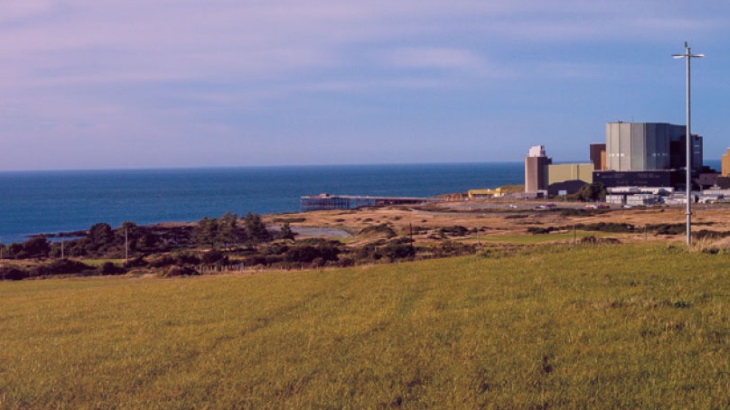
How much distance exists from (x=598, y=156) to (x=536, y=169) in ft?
30.8

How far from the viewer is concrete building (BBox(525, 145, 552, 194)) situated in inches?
4364

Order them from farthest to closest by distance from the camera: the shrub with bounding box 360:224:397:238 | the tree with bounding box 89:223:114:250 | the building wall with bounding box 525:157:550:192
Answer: the building wall with bounding box 525:157:550:192 < the shrub with bounding box 360:224:397:238 < the tree with bounding box 89:223:114:250

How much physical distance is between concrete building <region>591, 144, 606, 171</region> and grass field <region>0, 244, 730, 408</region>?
94976 millimetres

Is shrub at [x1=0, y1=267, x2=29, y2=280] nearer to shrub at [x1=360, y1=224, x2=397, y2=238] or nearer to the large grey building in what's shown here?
shrub at [x1=360, y1=224, x2=397, y2=238]

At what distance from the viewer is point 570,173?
107562 millimetres

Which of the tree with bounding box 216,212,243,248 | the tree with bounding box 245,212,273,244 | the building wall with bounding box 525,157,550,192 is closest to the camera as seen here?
the tree with bounding box 216,212,243,248

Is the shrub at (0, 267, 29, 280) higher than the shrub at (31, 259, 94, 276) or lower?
higher

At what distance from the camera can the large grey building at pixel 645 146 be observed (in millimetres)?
95562

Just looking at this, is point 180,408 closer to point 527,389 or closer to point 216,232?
point 527,389

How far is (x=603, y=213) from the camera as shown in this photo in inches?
2972

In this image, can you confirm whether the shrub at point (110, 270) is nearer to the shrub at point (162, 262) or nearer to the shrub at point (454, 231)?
the shrub at point (162, 262)

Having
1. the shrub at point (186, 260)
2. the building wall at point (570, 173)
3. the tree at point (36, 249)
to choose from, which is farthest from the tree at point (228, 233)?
the building wall at point (570, 173)

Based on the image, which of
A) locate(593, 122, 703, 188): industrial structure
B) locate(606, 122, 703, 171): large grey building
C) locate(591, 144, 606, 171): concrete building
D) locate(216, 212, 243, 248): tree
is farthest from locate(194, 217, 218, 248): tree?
locate(591, 144, 606, 171): concrete building

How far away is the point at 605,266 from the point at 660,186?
8817cm
